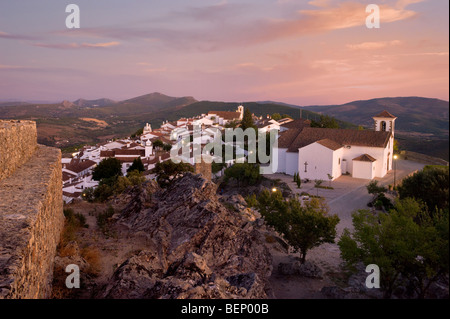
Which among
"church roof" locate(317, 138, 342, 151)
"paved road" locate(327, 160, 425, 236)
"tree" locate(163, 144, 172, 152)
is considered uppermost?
"church roof" locate(317, 138, 342, 151)

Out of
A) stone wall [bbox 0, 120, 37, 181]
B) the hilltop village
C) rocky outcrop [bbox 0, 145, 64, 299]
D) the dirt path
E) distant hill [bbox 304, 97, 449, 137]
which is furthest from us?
distant hill [bbox 304, 97, 449, 137]

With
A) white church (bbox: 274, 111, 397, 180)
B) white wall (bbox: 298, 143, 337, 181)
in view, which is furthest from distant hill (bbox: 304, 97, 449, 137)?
white wall (bbox: 298, 143, 337, 181)

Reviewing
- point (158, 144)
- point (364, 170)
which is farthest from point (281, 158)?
point (158, 144)

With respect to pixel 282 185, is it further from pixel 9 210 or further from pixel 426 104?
pixel 426 104

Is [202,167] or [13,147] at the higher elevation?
[13,147]

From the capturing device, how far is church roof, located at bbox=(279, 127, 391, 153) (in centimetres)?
3070

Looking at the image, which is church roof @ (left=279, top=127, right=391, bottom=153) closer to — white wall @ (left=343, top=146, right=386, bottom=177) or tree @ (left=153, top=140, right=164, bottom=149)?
white wall @ (left=343, top=146, right=386, bottom=177)

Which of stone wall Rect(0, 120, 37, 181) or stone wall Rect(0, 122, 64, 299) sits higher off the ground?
stone wall Rect(0, 120, 37, 181)

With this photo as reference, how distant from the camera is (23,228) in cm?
467

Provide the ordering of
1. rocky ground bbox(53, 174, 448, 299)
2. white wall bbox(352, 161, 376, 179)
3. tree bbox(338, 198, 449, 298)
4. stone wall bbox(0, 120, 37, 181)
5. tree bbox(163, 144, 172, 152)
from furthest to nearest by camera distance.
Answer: tree bbox(163, 144, 172, 152) → white wall bbox(352, 161, 376, 179) → tree bbox(338, 198, 449, 298) → stone wall bbox(0, 120, 37, 181) → rocky ground bbox(53, 174, 448, 299)

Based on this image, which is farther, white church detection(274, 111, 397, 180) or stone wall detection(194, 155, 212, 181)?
white church detection(274, 111, 397, 180)

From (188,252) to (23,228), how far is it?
2.86 meters

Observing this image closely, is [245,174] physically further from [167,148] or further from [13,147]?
[167,148]
